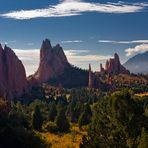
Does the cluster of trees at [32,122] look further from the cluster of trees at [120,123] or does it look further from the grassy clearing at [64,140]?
the cluster of trees at [120,123]

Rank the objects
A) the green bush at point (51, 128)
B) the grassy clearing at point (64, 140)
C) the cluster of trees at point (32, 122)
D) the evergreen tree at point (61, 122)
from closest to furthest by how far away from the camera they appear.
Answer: the cluster of trees at point (32, 122)
the grassy clearing at point (64, 140)
the evergreen tree at point (61, 122)
the green bush at point (51, 128)

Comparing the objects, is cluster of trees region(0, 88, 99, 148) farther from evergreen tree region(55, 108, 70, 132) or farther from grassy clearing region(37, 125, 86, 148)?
grassy clearing region(37, 125, 86, 148)

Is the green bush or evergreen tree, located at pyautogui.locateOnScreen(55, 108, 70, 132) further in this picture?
the green bush

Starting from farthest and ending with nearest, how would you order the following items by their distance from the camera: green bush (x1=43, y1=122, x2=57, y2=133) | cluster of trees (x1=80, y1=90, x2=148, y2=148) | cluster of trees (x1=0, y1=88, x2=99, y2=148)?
green bush (x1=43, y1=122, x2=57, y2=133), cluster of trees (x1=0, y1=88, x2=99, y2=148), cluster of trees (x1=80, y1=90, x2=148, y2=148)

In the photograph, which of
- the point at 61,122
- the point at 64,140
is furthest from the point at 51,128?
the point at 64,140

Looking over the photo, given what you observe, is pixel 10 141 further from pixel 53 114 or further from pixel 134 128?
pixel 53 114

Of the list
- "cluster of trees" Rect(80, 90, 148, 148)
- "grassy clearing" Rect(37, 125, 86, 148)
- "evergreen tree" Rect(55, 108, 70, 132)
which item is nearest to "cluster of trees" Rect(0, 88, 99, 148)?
"evergreen tree" Rect(55, 108, 70, 132)

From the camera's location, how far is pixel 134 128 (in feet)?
148

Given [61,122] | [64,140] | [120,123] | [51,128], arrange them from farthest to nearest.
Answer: [51,128] < [61,122] < [64,140] < [120,123]

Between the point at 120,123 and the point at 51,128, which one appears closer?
the point at 120,123

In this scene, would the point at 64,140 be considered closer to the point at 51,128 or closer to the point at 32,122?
the point at 51,128

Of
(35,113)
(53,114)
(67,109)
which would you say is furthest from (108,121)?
(67,109)

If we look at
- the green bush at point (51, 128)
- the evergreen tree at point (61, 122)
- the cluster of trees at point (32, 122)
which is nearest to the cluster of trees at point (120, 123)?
the cluster of trees at point (32, 122)

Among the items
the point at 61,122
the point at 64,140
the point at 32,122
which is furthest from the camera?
the point at 32,122
